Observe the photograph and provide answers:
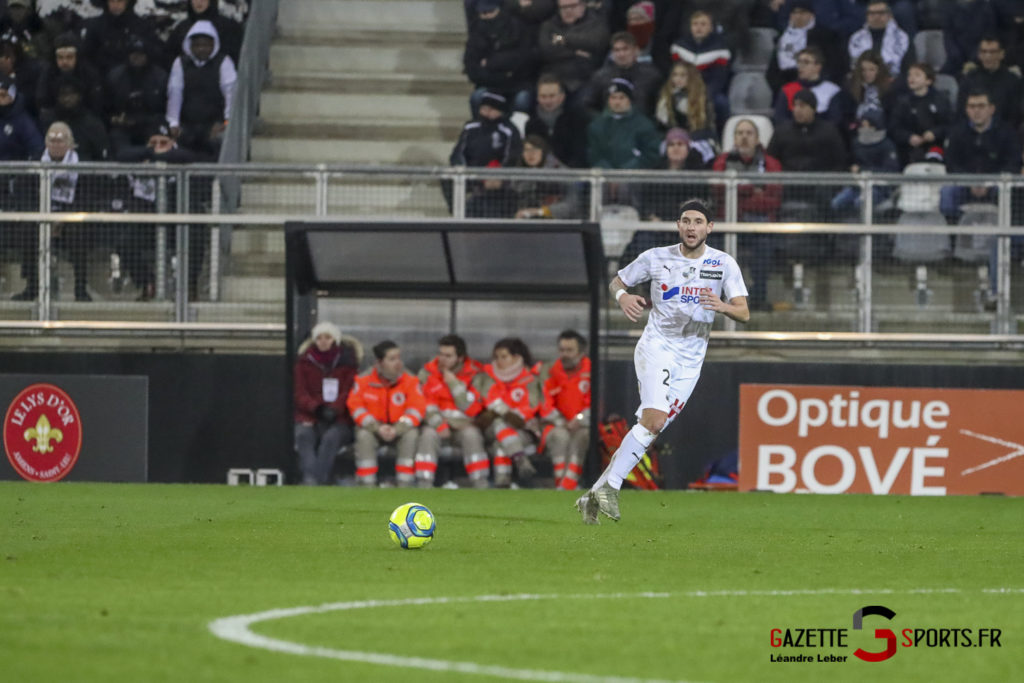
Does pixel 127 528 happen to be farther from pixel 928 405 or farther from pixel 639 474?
pixel 928 405

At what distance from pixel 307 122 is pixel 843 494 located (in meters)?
8.42

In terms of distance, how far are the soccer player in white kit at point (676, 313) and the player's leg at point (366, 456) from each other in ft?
17.2

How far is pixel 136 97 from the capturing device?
19.0m

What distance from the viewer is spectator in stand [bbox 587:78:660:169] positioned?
17.8 m

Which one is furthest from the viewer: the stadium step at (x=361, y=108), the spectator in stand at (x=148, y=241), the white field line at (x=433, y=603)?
A: the stadium step at (x=361, y=108)

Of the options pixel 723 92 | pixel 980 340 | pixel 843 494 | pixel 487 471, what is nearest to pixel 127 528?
pixel 487 471

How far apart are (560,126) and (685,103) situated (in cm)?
129

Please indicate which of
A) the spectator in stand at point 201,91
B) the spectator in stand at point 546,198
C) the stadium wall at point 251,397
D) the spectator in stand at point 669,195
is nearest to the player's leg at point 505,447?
the stadium wall at point 251,397

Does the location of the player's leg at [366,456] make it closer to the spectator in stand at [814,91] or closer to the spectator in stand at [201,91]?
the spectator in stand at [201,91]

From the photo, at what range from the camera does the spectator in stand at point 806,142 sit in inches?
694

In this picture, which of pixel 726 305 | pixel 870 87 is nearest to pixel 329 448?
pixel 726 305

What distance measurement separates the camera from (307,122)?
68.6 feet

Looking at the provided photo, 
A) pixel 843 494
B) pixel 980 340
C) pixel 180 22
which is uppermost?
pixel 180 22

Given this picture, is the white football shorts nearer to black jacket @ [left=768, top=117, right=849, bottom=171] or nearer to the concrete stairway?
black jacket @ [left=768, top=117, right=849, bottom=171]
